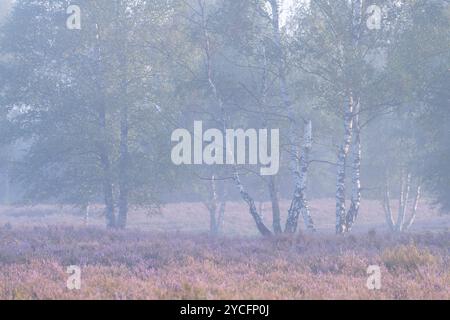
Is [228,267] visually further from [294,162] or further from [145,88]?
[145,88]

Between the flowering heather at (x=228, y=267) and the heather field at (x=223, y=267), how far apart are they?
0.06 feet

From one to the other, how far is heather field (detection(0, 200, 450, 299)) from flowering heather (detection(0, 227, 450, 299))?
18mm

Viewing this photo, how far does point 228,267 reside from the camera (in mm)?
11758

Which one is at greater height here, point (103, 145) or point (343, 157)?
point (103, 145)

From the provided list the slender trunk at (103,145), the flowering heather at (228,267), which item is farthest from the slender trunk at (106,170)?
the flowering heather at (228,267)

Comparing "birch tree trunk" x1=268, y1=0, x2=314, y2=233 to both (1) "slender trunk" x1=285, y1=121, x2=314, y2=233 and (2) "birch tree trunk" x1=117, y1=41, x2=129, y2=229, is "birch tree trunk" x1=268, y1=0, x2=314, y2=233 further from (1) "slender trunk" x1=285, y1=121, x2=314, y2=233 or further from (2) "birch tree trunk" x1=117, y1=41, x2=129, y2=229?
(2) "birch tree trunk" x1=117, y1=41, x2=129, y2=229

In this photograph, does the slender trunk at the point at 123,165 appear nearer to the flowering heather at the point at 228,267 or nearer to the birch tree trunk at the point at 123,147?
the birch tree trunk at the point at 123,147

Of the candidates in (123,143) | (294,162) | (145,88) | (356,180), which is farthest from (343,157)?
(123,143)

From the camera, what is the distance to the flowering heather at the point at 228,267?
9.51 metres

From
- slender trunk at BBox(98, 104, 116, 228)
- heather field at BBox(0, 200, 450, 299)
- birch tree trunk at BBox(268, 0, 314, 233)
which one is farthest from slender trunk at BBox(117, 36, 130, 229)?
birch tree trunk at BBox(268, 0, 314, 233)

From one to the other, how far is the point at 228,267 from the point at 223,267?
11cm

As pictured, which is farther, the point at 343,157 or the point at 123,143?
the point at 123,143

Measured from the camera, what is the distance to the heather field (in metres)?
9.52
